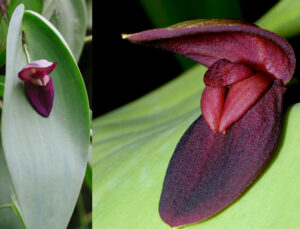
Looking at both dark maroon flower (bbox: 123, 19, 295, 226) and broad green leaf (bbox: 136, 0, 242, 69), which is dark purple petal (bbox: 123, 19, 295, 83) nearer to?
dark maroon flower (bbox: 123, 19, 295, 226)

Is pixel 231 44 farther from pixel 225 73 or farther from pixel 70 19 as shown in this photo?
pixel 70 19

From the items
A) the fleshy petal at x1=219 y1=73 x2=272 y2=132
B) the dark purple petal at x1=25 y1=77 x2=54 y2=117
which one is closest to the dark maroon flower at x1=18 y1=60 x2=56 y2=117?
the dark purple petal at x1=25 y1=77 x2=54 y2=117

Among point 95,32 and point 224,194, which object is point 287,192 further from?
point 95,32

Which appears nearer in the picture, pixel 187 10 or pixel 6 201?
pixel 6 201

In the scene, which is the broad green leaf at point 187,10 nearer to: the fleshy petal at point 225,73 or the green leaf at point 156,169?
the green leaf at point 156,169

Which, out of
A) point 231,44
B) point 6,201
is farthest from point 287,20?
point 6,201
